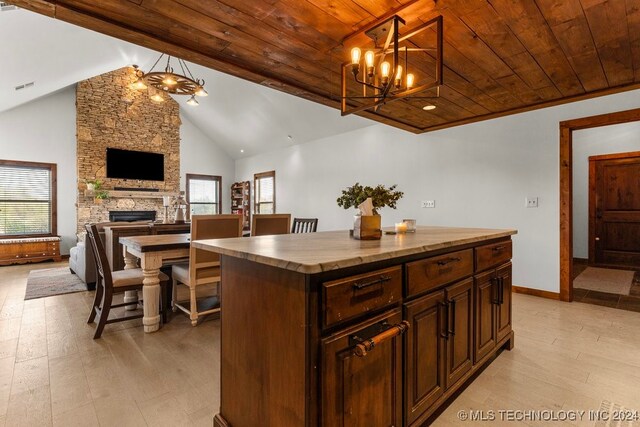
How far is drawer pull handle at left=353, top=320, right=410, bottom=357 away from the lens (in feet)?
3.70

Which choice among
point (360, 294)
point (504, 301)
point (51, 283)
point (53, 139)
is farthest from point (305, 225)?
point (53, 139)

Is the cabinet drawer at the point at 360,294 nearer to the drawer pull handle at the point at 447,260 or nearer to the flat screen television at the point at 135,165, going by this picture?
the drawer pull handle at the point at 447,260

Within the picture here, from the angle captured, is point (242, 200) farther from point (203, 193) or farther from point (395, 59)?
point (395, 59)

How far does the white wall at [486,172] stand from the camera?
3.79m

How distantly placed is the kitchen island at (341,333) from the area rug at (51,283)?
3.92m

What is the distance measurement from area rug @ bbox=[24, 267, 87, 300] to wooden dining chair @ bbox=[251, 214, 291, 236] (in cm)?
280

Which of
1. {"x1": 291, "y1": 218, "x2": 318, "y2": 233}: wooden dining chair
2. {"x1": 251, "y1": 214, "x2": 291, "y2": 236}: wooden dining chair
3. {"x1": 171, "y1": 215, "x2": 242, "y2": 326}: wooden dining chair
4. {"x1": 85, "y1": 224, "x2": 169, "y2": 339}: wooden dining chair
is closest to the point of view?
{"x1": 85, "y1": 224, "x2": 169, "y2": 339}: wooden dining chair

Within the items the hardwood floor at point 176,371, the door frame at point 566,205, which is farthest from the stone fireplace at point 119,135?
the door frame at point 566,205

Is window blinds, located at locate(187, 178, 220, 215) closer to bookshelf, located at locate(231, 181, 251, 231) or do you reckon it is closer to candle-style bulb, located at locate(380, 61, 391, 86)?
bookshelf, located at locate(231, 181, 251, 231)

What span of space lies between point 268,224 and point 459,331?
220 cm

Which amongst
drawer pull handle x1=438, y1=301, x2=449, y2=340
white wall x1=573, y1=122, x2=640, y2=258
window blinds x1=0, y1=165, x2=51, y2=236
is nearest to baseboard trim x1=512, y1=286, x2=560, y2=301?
drawer pull handle x1=438, y1=301, x2=449, y2=340

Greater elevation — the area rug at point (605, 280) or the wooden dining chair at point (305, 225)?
the wooden dining chair at point (305, 225)

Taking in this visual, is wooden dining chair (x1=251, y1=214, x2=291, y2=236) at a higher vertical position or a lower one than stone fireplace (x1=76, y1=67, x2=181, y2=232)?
lower

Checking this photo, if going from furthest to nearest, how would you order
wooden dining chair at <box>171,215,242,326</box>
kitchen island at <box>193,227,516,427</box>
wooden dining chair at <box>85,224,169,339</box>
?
wooden dining chair at <box>171,215,242,326</box>
wooden dining chair at <box>85,224,169,339</box>
kitchen island at <box>193,227,516,427</box>
